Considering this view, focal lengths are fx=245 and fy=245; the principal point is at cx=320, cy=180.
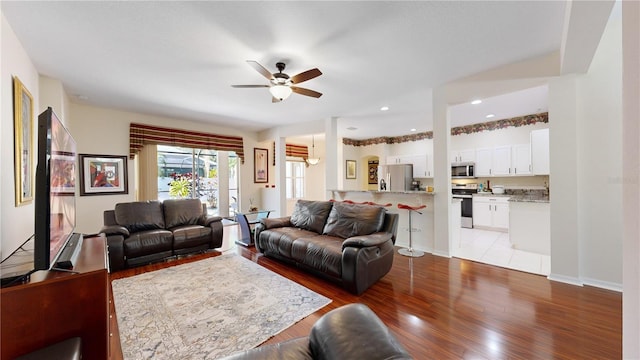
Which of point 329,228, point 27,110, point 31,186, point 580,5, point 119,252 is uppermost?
point 580,5

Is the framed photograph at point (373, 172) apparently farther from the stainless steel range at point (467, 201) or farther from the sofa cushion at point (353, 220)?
the sofa cushion at point (353, 220)

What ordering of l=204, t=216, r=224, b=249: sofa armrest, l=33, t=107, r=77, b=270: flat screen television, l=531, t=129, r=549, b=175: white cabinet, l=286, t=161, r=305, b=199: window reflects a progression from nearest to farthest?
l=33, t=107, r=77, b=270: flat screen television → l=204, t=216, r=224, b=249: sofa armrest → l=531, t=129, r=549, b=175: white cabinet → l=286, t=161, r=305, b=199: window

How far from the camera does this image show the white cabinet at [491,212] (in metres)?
5.49

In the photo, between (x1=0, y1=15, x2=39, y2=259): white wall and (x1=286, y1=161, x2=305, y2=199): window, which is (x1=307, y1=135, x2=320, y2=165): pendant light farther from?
(x1=0, y1=15, x2=39, y2=259): white wall

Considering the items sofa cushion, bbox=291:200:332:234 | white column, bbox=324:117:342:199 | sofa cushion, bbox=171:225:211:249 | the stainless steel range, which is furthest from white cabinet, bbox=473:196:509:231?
sofa cushion, bbox=171:225:211:249

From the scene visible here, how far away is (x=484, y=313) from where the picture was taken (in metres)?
2.20

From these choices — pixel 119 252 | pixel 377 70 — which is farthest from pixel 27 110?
pixel 377 70

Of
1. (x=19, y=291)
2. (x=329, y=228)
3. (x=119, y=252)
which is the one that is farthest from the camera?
(x=329, y=228)

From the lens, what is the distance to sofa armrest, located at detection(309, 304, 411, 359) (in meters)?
0.95

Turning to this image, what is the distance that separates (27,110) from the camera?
2.57m

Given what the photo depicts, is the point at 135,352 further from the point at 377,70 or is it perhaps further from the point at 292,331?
the point at 377,70

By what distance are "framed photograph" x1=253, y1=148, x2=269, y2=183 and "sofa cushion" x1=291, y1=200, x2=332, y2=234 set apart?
340 cm

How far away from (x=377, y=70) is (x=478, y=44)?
111 cm

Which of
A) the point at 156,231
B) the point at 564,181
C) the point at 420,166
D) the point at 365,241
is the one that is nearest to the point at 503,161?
the point at 420,166
